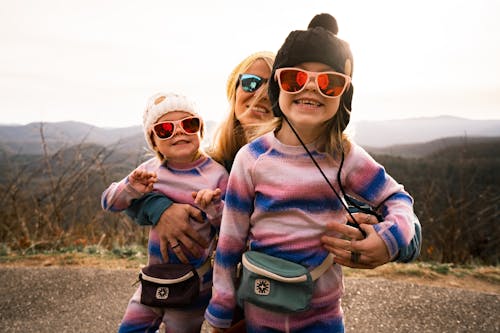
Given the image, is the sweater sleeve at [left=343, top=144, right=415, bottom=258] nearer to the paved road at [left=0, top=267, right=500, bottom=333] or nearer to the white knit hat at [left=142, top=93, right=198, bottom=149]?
the white knit hat at [left=142, top=93, right=198, bottom=149]

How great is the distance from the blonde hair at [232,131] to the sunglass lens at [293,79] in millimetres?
566

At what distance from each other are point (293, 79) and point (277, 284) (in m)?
0.66

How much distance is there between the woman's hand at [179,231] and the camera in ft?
5.00

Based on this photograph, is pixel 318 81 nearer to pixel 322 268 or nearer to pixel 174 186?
pixel 322 268

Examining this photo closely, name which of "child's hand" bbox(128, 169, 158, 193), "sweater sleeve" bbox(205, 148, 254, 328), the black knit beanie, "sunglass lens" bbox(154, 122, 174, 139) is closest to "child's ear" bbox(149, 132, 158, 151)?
"sunglass lens" bbox(154, 122, 174, 139)

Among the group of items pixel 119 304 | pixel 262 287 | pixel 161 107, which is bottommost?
pixel 119 304

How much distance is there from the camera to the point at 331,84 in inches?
48.1

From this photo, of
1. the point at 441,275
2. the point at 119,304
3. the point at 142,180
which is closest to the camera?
the point at 142,180

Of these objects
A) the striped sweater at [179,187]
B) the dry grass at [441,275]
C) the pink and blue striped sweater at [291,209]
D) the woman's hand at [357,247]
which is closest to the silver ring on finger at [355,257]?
the woman's hand at [357,247]

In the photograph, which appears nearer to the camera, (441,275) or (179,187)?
(179,187)

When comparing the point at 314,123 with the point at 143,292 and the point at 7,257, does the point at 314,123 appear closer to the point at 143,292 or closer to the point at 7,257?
the point at 143,292

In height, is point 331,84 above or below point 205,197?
above

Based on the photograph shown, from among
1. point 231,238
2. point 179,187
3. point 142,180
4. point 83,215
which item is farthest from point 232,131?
point 83,215

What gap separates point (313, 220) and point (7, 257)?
3868mm
